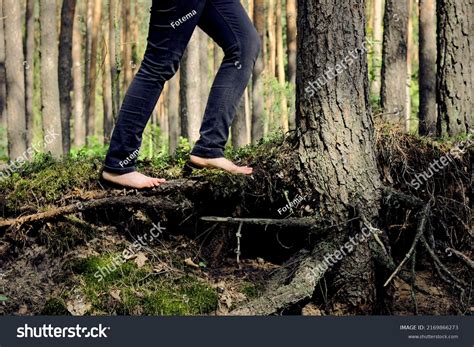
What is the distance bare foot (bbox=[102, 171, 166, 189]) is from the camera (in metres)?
3.84

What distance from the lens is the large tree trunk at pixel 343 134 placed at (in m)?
3.53

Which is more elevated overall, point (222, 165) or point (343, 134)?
point (343, 134)

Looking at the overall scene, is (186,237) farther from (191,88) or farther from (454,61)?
(191,88)

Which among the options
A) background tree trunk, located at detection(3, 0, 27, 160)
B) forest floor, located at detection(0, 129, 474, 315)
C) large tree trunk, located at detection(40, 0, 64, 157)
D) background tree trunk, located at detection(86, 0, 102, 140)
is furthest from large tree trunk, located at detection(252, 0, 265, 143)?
forest floor, located at detection(0, 129, 474, 315)

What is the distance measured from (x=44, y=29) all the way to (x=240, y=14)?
29.9 feet

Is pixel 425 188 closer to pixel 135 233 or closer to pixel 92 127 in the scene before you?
pixel 135 233

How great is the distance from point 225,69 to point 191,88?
733cm

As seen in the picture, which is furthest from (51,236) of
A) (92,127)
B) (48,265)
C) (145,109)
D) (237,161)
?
(92,127)

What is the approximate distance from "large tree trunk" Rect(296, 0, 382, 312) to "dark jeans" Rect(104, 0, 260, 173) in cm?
42

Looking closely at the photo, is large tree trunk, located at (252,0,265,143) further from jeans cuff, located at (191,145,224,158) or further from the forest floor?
jeans cuff, located at (191,145,224,158)

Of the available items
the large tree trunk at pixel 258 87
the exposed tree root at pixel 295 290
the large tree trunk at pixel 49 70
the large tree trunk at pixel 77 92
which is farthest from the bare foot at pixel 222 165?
the large tree trunk at pixel 77 92

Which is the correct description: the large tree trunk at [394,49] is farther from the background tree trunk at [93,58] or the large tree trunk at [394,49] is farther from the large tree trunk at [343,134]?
the background tree trunk at [93,58]

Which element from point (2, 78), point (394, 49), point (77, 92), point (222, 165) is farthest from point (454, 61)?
point (77, 92)

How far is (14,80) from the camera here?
42.5 ft
